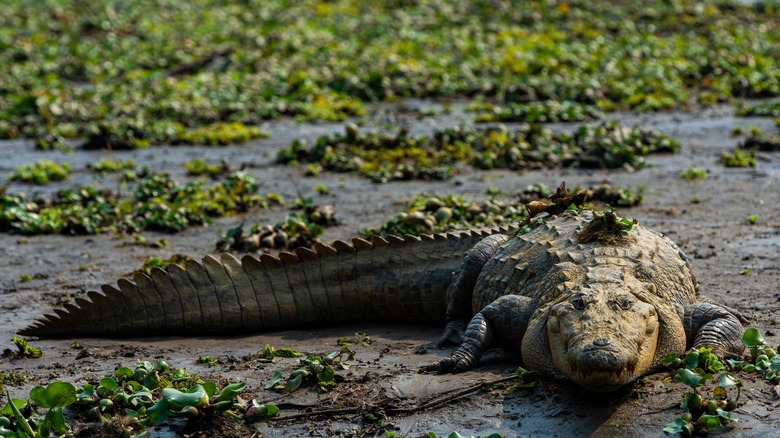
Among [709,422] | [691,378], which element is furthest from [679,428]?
[691,378]

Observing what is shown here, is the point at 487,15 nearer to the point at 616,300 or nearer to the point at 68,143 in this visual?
the point at 68,143

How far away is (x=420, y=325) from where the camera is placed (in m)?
6.48

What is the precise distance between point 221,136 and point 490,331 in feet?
25.5

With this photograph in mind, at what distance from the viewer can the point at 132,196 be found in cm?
1005

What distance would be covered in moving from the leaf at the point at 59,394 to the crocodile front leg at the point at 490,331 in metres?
1.73

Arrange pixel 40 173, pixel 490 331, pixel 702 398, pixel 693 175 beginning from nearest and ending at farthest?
1. pixel 702 398
2. pixel 490 331
3. pixel 693 175
4. pixel 40 173

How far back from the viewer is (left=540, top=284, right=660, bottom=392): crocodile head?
14.2ft

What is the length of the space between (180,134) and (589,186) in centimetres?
549

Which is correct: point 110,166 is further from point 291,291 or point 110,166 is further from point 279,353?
point 279,353

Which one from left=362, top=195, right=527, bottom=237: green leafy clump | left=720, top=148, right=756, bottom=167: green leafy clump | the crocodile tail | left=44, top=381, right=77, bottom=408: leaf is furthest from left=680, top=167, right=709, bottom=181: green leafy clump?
left=44, top=381, right=77, bottom=408: leaf

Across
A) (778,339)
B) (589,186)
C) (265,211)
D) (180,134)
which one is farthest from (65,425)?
(180,134)

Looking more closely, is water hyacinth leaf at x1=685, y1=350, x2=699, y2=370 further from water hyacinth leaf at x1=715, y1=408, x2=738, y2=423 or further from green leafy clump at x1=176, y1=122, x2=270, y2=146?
green leafy clump at x1=176, y1=122, x2=270, y2=146

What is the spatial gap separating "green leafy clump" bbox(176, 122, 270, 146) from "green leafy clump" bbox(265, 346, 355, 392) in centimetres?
757

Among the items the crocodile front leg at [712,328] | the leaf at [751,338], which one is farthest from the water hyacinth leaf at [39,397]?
the leaf at [751,338]
